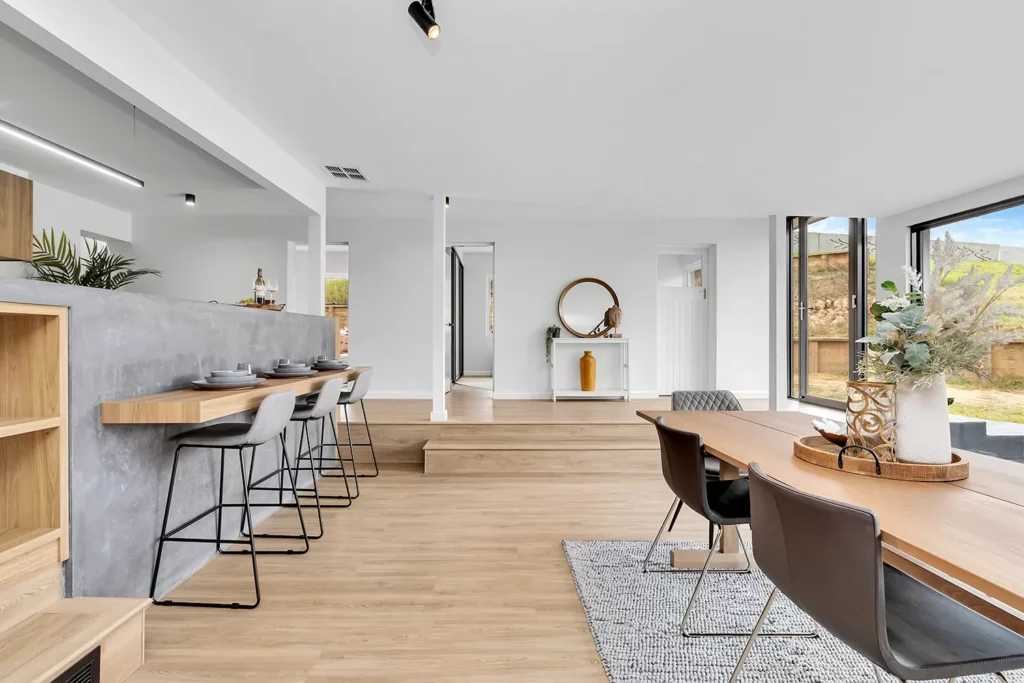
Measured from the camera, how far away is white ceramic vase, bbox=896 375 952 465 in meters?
1.62

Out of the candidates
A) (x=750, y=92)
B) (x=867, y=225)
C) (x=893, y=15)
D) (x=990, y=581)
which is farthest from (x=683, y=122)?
(x=867, y=225)

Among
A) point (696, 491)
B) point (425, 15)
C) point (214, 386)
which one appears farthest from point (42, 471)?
point (696, 491)

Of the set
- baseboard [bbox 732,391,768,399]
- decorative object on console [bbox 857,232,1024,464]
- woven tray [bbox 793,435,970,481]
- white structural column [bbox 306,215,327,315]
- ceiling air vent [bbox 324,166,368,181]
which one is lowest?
baseboard [bbox 732,391,768,399]

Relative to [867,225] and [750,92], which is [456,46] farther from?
[867,225]

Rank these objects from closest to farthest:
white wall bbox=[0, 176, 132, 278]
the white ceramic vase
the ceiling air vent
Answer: the white ceramic vase → the ceiling air vent → white wall bbox=[0, 176, 132, 278]

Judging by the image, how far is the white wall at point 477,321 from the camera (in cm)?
1040

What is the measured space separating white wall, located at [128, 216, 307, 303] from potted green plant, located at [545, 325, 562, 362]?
3354mm

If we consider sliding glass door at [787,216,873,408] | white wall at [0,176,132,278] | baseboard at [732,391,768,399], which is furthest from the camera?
baseboard at [732,391,768,399]

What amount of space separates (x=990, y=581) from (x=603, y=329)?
19.5ft

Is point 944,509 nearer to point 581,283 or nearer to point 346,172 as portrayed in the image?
point 346,172

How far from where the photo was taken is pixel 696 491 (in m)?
2.11

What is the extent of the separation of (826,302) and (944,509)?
534 cm

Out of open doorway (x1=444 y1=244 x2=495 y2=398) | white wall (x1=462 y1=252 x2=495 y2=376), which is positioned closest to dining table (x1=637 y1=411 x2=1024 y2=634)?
open doorway (x1=444 y1=244 x2=495 y2=398)

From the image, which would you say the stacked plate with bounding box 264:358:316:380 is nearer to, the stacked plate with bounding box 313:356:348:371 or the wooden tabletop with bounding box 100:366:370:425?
the stacked plate with bounding box 313:356:348:371
